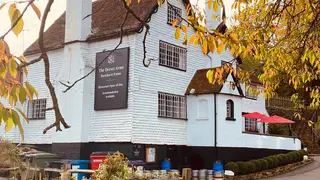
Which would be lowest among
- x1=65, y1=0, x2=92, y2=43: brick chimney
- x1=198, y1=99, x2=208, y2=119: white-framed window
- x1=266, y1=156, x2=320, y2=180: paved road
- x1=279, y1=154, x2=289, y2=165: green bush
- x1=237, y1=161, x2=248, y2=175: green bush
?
x1=266, y1=156, x2=320, y2=180: paved road

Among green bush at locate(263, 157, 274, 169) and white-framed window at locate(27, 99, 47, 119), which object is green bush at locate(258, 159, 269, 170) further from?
white-framed window at locate(27, 99, 47, 119)

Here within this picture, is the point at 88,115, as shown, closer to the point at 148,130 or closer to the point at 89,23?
the point at 148,130

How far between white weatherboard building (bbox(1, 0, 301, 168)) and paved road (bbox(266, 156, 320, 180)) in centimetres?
215

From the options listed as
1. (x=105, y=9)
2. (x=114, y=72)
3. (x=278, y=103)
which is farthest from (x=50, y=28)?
(x=278, y=103)

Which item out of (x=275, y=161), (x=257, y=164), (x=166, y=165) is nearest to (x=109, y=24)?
(x=166, y=165)

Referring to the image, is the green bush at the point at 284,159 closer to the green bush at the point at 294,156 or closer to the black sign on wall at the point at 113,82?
the green bush at the point at 294,156

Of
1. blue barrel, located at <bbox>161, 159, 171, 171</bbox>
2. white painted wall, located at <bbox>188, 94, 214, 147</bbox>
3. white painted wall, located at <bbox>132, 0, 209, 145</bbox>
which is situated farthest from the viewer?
white painted wall, located at <bbox>188, 94, 214, 147</bbox>

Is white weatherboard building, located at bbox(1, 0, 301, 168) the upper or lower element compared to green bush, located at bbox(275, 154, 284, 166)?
upper

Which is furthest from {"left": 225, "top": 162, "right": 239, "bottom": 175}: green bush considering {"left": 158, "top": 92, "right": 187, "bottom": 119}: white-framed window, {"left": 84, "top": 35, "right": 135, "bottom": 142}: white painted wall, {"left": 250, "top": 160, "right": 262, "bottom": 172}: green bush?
{"left": 84, "top": 35, "right": 135, "bottom": 142}: white painted wall

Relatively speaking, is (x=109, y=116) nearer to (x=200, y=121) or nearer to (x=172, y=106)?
(x=172, y=106)

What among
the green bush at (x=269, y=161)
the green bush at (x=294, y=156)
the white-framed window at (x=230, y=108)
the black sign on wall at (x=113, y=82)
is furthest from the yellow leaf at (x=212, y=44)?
the green bush at (x=294, y=156)

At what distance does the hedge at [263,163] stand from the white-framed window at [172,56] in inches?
222

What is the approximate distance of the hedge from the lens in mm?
20688

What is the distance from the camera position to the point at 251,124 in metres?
31.5
